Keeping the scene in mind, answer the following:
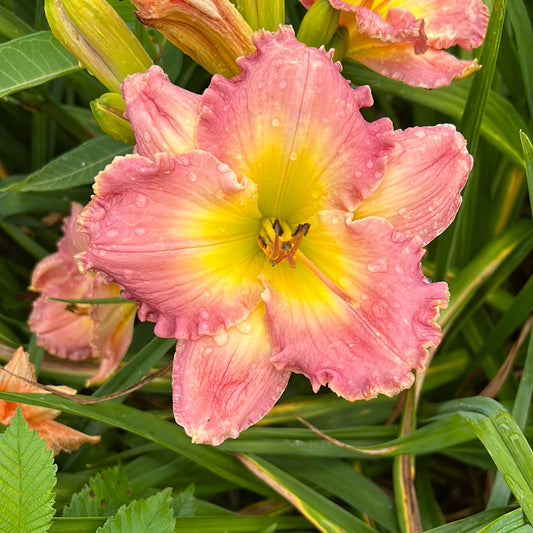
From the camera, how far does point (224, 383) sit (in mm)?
871

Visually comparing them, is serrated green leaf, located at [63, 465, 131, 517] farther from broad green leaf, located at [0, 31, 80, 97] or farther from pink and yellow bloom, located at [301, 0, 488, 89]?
pink and yellow bloom, located at [301, 0, 488, 89]

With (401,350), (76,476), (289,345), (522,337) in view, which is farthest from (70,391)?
(522,337)

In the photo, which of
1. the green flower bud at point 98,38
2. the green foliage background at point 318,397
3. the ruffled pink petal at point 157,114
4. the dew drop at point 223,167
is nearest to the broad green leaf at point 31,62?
the green foliage background at point 318,397

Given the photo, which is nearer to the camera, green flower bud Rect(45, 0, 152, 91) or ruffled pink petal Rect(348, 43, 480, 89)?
green flower bud Rect(45, 0, 152, 91)

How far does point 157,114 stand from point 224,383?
35 cm

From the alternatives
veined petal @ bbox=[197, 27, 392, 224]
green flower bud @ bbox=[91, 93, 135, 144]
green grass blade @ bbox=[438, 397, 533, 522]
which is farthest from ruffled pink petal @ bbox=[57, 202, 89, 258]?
green grass blade @ bbox=[438, 397, 533, 522]

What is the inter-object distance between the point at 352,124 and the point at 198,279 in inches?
10.6

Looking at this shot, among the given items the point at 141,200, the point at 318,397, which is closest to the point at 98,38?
the point at 141,200

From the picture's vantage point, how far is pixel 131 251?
80 centimetres

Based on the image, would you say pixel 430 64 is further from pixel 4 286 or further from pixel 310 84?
pixel 4 286

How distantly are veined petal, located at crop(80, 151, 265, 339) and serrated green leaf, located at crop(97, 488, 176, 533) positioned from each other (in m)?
0.21

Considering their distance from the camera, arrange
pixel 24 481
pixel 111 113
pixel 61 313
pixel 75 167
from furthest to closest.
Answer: pixel 61 313 < pixel 75 167 < pixel 111 113 < pixel 24 481

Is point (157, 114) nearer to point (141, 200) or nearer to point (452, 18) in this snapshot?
point (141, 200)

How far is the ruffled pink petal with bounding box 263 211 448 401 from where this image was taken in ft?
Answer: 2.72
